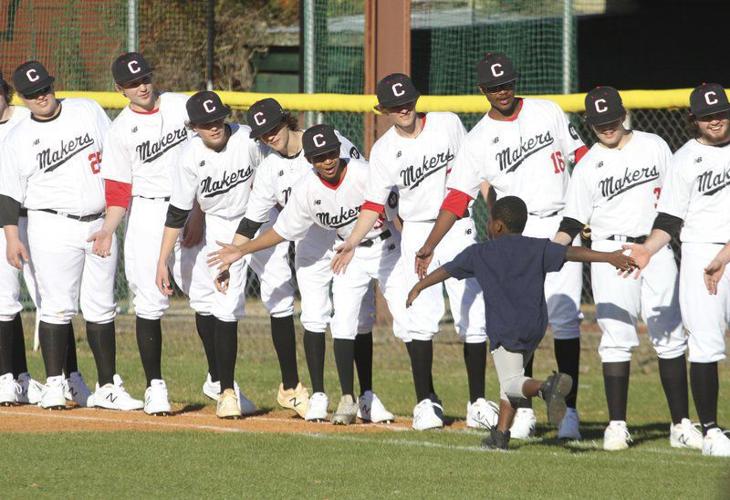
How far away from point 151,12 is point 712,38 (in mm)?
7469

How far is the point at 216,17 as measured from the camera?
18.2 m

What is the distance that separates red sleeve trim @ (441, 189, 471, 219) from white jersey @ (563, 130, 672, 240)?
74cm

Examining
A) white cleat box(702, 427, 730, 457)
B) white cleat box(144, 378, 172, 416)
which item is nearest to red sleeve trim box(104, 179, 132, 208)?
white cleat box(144, 378, 172, 416)

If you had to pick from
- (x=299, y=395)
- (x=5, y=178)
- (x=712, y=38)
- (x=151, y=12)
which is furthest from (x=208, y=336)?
(x=712, y=38)

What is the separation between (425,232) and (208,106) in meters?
1.63

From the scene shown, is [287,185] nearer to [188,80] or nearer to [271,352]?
[271,352]

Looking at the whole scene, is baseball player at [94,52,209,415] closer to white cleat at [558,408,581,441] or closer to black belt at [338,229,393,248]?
black belt at [338,229,393,248]

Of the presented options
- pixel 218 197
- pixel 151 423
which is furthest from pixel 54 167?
pixel 151 423

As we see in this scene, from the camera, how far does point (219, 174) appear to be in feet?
32.2

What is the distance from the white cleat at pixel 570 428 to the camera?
908 centimetres

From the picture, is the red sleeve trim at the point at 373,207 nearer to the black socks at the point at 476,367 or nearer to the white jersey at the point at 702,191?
the black socks at the point at 476,367

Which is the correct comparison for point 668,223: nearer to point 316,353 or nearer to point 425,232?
point 425,232

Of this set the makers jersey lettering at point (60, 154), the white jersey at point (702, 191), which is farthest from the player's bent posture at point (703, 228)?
the makers jersey lettering at point (60, 154)

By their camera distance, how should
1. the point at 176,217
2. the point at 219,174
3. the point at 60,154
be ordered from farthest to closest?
the point at 60,154, the point at 219,174, the point at 176,217
